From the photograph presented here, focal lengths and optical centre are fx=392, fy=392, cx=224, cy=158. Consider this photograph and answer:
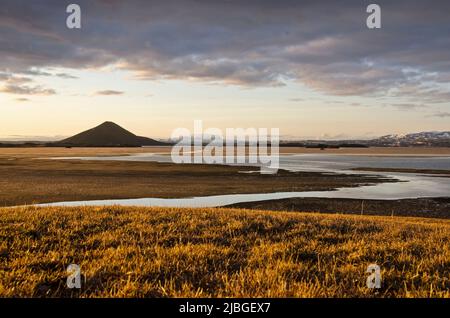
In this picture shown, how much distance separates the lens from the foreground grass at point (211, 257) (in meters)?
6.10

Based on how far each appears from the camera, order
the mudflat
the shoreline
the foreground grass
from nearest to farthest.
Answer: the foreground grass
the shoreline
the mudflat

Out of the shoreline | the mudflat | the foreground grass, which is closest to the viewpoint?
the foreground grass

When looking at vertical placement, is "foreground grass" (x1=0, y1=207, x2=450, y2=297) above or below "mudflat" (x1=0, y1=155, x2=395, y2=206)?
above

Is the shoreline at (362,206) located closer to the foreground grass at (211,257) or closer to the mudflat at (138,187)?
the mudflat at (138,187)

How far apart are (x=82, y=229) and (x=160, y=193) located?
38227mm

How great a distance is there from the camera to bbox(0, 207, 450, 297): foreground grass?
6.10 meters

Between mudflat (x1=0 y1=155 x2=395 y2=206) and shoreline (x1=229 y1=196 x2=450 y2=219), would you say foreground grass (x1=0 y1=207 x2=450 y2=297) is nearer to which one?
shoreline (x1=229 y1=196 x2=450 y2=219)

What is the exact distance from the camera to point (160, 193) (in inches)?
1911

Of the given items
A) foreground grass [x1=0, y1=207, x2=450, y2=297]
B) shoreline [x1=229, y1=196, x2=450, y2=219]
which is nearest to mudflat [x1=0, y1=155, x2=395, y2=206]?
shoreline [x1=229, y1=196, x2=450, y2=219]

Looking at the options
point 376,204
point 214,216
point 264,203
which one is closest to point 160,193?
point 264,203

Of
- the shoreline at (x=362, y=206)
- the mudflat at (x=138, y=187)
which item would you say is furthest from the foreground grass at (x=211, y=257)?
the mudflat at (x=138, y=187)

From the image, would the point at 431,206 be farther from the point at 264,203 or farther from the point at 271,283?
the point at 271,283

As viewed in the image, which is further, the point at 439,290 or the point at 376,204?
the point at 376,204
